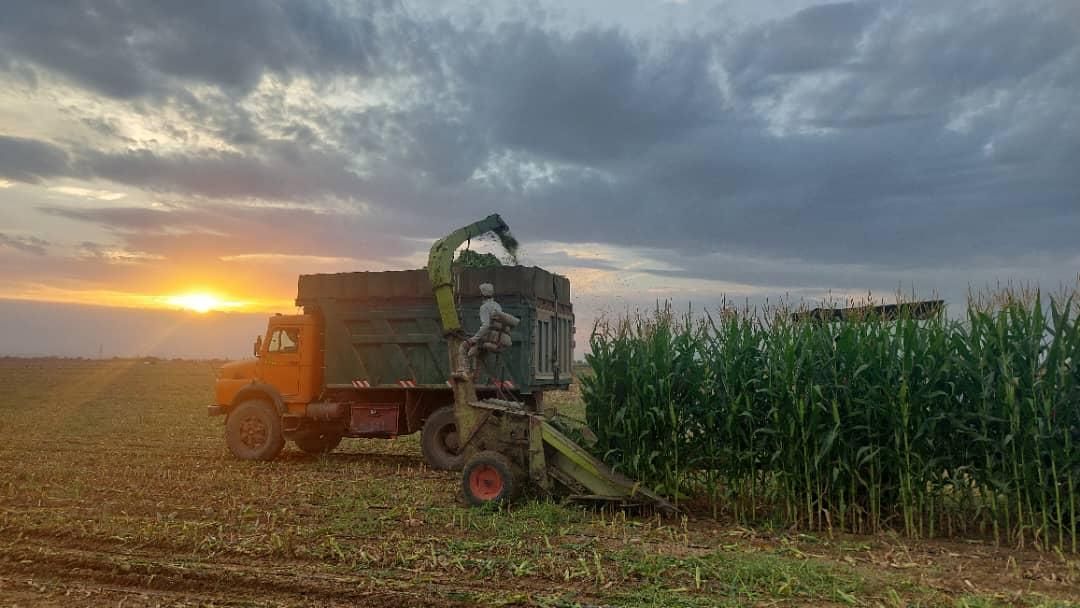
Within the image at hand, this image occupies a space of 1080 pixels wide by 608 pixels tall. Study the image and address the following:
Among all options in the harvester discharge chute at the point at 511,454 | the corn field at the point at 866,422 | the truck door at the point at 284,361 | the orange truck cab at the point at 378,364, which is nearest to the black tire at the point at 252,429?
the orange truck cab at the point at 378,364

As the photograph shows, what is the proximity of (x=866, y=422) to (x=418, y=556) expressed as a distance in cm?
521

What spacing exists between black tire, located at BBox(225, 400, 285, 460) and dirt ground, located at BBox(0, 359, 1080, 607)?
94.6 inches

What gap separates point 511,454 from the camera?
1005 cm

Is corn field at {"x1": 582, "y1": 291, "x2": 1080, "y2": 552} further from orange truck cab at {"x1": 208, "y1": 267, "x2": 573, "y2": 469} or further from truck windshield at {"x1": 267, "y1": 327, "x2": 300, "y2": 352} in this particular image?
truck windshield at {"x1": 267, "y1": 327, "x2": 300, "y2": 352}

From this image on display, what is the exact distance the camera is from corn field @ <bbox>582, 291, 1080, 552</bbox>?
8.25 metres

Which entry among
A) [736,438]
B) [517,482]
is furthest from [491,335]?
[736,438]

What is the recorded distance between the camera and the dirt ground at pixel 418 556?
20.9 ft

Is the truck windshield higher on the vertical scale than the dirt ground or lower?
higher

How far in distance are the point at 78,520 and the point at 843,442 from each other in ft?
28.9

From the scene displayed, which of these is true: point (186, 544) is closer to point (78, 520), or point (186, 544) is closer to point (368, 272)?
point (78, 520)

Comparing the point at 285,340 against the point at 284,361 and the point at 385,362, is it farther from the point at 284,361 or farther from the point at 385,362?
the point at 385,362

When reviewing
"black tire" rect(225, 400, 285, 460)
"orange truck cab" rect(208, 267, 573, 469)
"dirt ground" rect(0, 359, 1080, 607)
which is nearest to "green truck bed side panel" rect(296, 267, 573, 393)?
"orange truck cab" rect(208, 267, 573, 469)

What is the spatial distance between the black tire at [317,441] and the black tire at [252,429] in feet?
2.95

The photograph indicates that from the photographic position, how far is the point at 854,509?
28.8 ft
